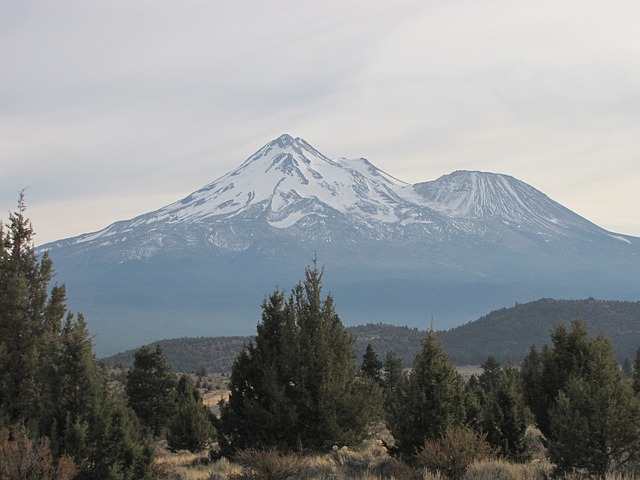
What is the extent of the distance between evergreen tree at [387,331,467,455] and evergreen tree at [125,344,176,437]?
732 inches

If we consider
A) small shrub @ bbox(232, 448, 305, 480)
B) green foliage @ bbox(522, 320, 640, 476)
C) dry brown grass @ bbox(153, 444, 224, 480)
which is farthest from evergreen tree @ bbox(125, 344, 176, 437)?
green foliage @ bbox(522, 320, 640, 476)

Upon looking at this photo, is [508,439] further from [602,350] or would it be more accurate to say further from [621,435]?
[621,435]

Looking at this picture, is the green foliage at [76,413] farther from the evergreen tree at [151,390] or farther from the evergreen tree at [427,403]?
the evergreen tree at [151,390]

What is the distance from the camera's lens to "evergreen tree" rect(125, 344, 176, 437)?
105ft

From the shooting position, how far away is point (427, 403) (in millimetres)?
15188

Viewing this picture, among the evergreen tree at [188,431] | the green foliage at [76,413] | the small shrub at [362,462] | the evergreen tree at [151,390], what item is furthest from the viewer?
the evergreen tree at [151,390]

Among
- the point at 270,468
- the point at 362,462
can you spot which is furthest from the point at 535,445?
the point at 270,468

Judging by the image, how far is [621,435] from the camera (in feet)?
41.7

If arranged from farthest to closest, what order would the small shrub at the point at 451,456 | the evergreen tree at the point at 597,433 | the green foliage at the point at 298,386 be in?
the green foliage at the point at 298,386
the evergreen tree at the point at 597,433
the small shrub at the point at 451,456

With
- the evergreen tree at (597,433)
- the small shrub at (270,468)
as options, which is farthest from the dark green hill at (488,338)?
the evergreen tree at (597,433)

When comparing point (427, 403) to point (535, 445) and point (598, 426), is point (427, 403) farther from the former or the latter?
point (535, 445)

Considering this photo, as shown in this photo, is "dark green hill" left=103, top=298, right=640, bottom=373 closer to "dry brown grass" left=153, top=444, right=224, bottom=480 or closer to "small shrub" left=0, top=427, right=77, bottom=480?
"dry brown grass" left=153, top=444, right=224, bottom=480

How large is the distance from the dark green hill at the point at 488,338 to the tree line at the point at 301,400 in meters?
85.4

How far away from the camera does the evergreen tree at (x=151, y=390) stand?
32.0 m
